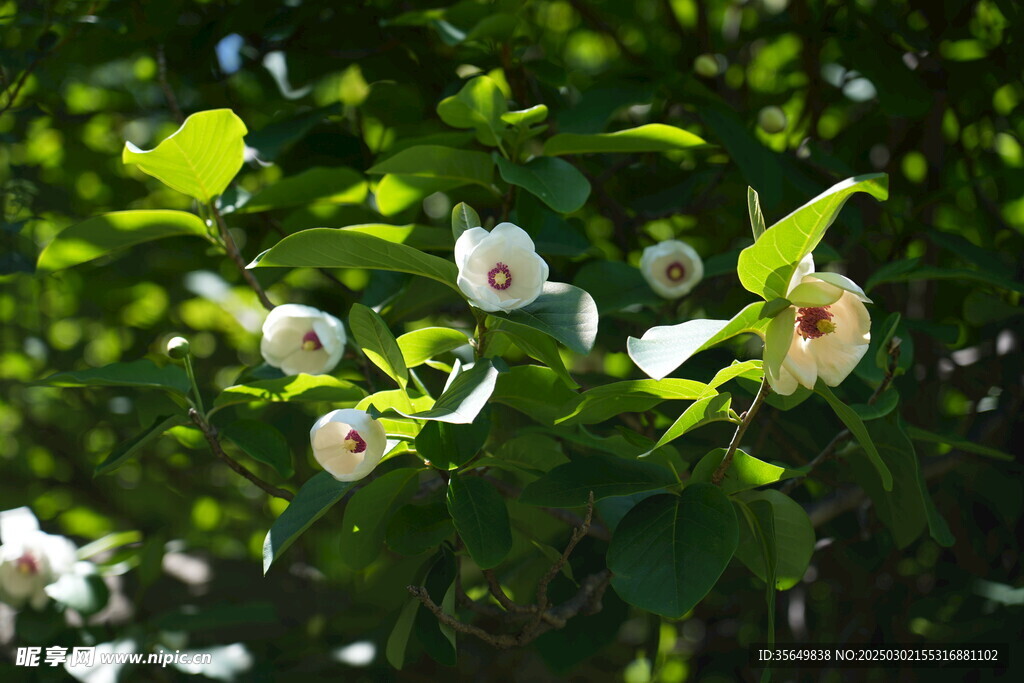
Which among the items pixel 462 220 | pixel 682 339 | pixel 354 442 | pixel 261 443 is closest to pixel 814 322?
pixel 682 339

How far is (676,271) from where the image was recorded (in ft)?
4.54

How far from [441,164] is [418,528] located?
48 centimetres

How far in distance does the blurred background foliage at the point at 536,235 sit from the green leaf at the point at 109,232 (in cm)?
24

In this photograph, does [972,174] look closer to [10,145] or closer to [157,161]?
[157,161]

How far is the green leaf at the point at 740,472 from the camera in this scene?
91cm

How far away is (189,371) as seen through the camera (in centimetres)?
108

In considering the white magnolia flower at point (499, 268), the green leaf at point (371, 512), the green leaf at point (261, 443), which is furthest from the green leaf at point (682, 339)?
the green leaf at point (261, 443)

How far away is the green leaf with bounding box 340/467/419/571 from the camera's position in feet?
3.30

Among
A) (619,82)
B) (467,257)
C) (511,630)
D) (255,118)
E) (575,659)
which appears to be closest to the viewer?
(467,257)

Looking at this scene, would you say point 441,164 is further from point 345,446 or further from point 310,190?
point 345,446

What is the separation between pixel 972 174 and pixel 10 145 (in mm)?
2283

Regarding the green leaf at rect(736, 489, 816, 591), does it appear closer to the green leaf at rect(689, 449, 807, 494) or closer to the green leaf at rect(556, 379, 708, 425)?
the green leaf at rect(689, 449, 807, 494)

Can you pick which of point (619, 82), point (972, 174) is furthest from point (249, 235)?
point (972, 174)

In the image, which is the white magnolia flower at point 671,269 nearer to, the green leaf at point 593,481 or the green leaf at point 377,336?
the green leaf at point 593,481
